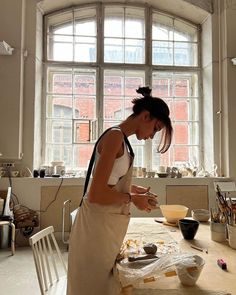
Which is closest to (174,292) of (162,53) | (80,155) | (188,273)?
(188,273)

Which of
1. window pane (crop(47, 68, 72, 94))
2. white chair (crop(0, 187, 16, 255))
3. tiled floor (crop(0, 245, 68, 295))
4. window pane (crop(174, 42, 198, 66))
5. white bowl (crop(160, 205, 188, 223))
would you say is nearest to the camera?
white bowl (crop(160, 205, 188, 223))

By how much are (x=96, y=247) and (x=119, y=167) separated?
34 cm

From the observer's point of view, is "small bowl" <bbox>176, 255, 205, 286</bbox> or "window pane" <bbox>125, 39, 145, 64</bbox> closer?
"small bowl" <bbox>176, 255, 205, 286</bbox>

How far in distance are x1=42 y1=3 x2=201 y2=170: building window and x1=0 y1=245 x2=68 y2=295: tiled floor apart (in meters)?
1.45

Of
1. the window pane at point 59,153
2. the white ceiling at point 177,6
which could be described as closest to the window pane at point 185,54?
the white ceiling at point 177,6

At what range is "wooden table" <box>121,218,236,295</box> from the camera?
980mm

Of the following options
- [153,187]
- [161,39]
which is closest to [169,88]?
[161,39]

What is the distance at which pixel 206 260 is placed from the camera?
1233mm

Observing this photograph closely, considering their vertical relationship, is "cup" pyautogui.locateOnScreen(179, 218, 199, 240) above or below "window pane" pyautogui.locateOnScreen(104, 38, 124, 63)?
below

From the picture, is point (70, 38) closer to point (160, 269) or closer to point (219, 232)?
point (219, 232)

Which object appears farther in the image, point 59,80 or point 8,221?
point 59,80

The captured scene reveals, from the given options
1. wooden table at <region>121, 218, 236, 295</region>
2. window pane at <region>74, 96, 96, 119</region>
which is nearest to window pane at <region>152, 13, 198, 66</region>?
window pane at <region>74, 96, 96, 119</region>

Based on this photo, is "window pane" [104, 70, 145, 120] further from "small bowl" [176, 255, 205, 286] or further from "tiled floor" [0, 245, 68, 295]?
"small bowl" [176, 255, 205, 286]

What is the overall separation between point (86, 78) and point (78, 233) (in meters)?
3.45
